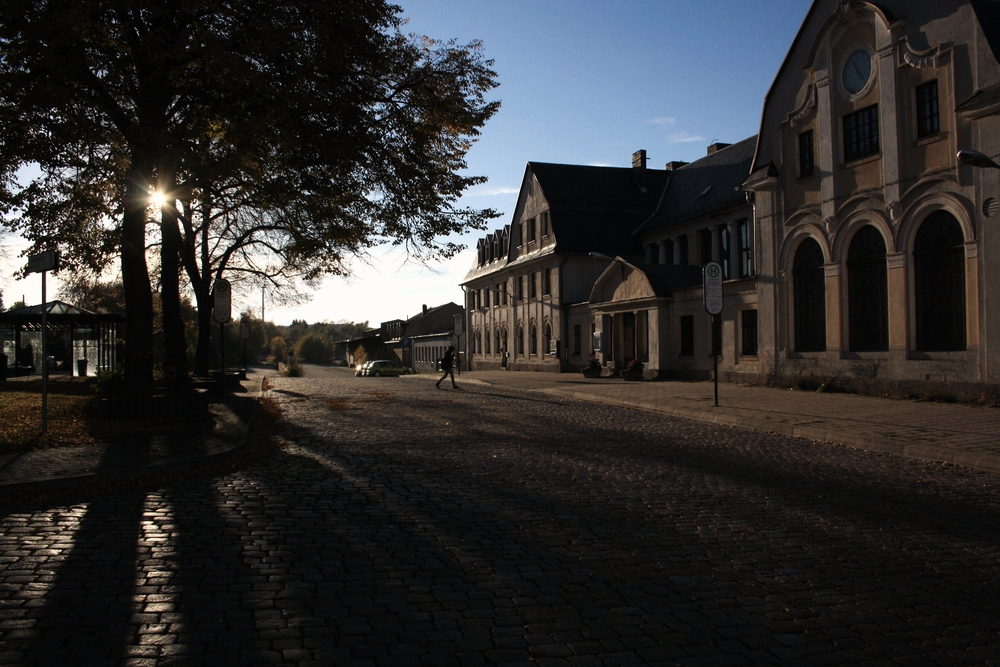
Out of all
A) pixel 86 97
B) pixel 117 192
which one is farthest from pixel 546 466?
pixel 86 97

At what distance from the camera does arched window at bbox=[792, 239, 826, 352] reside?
23453 millimetres

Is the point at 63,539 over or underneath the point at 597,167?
underneath

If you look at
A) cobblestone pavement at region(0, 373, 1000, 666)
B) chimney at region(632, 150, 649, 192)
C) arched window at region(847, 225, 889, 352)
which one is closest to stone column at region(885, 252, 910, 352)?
arched window at region(847, 225, 889, 352)

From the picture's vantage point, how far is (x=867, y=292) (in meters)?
21.6

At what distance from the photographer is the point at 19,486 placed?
7.86m

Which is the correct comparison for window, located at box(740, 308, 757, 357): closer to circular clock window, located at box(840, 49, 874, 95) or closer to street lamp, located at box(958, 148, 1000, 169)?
circular clock window, located at box(840, 49, 874, 95)

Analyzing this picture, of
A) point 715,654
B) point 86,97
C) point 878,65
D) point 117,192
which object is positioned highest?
point 878,65

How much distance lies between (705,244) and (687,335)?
7.21 metres

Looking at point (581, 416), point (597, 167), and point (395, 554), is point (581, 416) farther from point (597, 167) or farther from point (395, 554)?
point (597, 167)

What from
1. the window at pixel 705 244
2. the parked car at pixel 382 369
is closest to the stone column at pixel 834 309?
the window at pixel 705 244

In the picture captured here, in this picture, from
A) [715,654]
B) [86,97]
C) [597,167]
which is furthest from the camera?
[597,167]

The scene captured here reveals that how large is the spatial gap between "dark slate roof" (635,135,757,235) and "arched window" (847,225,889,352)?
11.2 meters

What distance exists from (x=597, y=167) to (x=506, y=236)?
964 centimetres

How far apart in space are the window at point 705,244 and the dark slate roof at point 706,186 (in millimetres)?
940
